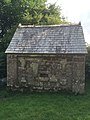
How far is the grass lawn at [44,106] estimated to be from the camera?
→ 17.2 metres

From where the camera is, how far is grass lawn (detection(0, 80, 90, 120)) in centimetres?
1717

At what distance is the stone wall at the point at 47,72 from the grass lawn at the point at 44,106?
0.96 metres

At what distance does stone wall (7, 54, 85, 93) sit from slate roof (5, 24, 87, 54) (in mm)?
548

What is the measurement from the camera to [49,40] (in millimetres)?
24750

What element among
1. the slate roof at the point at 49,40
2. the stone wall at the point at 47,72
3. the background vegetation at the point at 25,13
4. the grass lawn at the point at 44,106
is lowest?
the grass lawn at the point at 44,106

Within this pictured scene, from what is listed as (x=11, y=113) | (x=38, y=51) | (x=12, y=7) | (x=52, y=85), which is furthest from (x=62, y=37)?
(x=12, y=7)

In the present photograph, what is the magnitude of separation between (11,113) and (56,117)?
286cm

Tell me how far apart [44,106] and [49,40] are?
7240 millimetres

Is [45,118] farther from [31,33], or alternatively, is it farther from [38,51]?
[31,33]

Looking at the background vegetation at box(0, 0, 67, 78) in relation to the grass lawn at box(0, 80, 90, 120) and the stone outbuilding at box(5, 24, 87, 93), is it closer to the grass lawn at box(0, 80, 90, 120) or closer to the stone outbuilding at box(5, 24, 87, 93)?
the stone outbuilding at box(5, 24, 87, 93)

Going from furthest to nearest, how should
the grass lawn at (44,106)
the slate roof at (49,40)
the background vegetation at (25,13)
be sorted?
1. the background vegetation at (25,13)
2. the slate roof at (49,40)
3. the grass lawn at (44,106)

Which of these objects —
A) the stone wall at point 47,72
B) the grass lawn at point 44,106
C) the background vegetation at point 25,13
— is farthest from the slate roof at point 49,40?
the background vegetation at point 25,13

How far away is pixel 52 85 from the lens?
2356 centimetres

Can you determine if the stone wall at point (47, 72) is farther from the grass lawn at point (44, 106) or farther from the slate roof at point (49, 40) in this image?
the grass lawn at point (44, 106)
